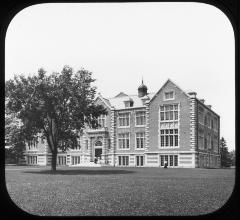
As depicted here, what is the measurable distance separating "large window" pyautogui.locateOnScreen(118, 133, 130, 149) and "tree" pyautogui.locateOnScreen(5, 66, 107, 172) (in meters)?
14.9

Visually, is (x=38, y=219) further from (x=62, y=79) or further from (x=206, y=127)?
(x=206, y=127)

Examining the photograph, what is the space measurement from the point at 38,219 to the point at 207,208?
3306 millimetres

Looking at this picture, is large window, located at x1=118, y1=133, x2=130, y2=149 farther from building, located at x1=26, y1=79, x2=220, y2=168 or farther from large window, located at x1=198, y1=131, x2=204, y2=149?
large window, located at x1=198, y1=131, x2=204, y2=149

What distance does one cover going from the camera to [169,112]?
32656 millimetres

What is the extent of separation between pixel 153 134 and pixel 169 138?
1734 millimetres

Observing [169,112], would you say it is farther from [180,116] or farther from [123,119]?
[123,119]

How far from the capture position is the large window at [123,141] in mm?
36188

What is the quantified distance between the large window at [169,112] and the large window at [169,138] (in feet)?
3.38

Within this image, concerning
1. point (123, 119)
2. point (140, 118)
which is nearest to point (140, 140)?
point (140, 118)

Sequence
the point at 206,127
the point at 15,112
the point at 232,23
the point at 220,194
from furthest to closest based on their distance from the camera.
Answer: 1. the point at 206,127
2. the point at 15,112
3. the point at 220,194
4. the point at 232,23

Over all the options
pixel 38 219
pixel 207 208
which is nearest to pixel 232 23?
pixel 207 208

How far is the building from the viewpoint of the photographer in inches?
1236

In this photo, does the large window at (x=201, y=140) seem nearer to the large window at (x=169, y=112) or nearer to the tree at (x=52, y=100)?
the large window at (x=169, y=112)

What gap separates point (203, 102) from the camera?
34.5 m
